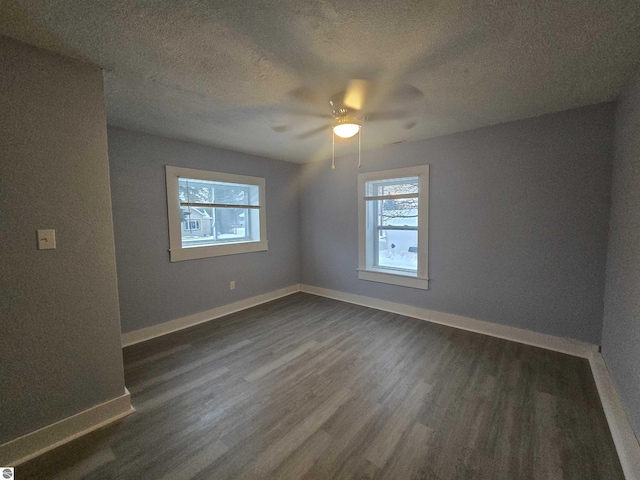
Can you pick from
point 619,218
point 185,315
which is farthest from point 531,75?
point 185,315

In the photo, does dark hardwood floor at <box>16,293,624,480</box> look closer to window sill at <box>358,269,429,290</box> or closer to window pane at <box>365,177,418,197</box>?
window sill at <box>358,269,429,290</box>

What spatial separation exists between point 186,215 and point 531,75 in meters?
3.60

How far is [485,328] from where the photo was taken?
299 centimetres

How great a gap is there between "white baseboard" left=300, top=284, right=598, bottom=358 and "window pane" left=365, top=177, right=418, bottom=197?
5.17 ft

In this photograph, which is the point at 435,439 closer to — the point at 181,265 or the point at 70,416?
Answer: the point at 70,416

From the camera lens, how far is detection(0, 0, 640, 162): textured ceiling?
1.24m

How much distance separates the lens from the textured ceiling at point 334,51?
1241 millimetres

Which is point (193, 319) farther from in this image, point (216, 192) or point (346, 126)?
point (346, 126)

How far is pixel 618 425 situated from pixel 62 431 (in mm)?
3380

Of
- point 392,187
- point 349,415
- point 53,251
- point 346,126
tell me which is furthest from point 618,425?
point 53,251

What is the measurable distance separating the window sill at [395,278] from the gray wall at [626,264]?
164cm

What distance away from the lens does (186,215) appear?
3338 millimetres

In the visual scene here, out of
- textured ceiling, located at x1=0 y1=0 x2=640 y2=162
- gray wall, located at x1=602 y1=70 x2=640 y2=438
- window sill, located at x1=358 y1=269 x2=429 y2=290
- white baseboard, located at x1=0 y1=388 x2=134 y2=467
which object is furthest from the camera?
window sill, located at x1=358 y1=269 x2=429 y2=290

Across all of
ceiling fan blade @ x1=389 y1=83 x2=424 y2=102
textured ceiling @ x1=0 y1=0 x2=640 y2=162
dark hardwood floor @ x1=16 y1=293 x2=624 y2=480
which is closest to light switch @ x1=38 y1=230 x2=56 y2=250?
textured ceiling @ x1=0 y1=0 x2=640 y2=162
